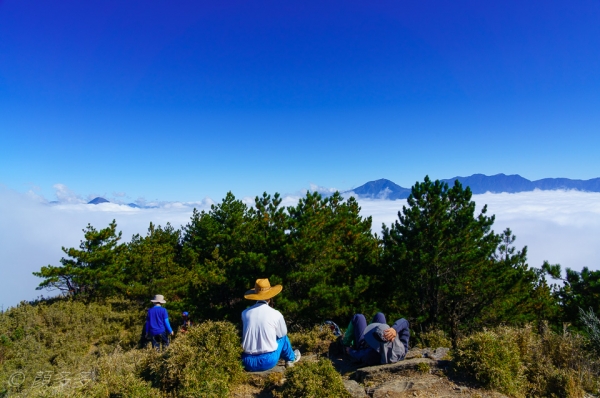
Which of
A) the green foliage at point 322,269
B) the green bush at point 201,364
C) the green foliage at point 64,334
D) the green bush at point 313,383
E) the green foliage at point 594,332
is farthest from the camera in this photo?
the green foliage at point 322,269

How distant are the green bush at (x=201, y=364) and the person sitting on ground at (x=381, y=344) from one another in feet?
6.56

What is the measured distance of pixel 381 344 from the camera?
17.2ft

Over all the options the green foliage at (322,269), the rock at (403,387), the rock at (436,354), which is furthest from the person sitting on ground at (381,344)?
the green foliage at (322,269)

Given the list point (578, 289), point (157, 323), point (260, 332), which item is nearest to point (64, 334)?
point (157, 323)

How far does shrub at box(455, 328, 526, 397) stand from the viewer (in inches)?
166

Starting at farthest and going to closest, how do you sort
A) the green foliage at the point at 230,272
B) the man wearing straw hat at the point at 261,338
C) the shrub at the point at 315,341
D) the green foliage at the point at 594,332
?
the green foliage at the point at 230,272
the shrub at the point at 315,341
the green foliage at the point at 594,332
the man wearing straw hat at the point at 261,338

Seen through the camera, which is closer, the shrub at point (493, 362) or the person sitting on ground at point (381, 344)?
the shrub at point (493, 362)

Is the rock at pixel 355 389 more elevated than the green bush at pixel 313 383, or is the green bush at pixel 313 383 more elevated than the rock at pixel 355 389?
the green bush at pixel 313 383

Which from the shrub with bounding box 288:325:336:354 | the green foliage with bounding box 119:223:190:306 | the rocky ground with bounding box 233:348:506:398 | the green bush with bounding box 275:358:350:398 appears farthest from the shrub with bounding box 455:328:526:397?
the green foliage with bounding box 119:223:190:306

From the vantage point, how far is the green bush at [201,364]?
13.4ft

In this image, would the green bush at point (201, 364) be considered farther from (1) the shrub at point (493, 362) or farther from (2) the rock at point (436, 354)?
(1) the shrub at point (493, 362)

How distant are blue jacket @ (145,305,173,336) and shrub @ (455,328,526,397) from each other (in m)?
5.86

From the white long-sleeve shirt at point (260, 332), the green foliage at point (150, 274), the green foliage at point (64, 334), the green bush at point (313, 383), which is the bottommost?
the green foliage at point (64, 334)

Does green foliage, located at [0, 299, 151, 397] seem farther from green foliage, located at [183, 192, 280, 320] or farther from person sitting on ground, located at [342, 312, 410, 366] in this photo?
person sitting on ground, located at [342, 312, 410, 366]
